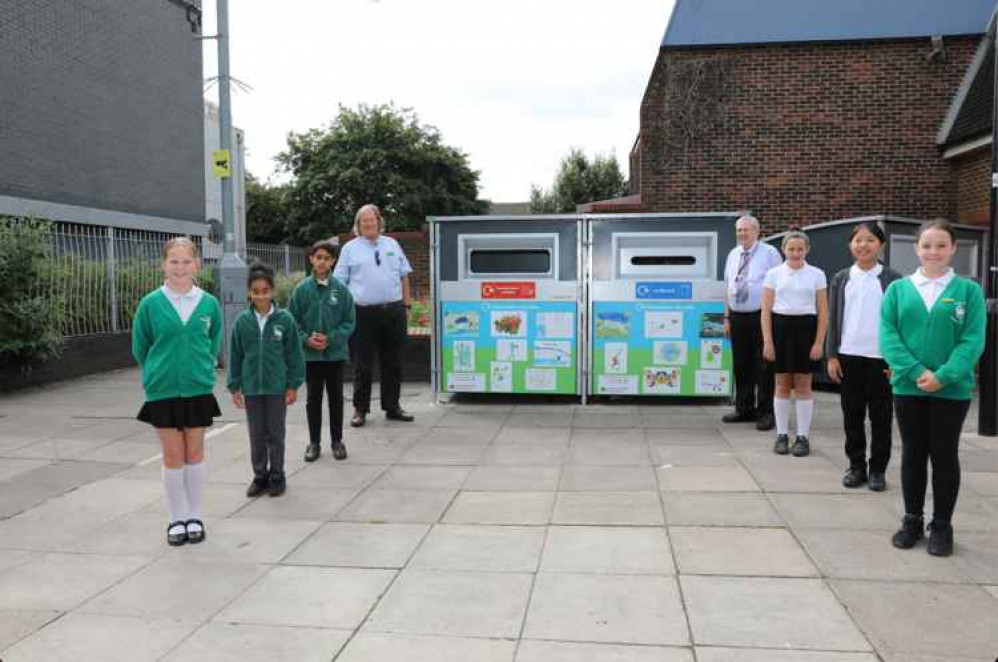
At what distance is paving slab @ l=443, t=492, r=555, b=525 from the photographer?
4.93m

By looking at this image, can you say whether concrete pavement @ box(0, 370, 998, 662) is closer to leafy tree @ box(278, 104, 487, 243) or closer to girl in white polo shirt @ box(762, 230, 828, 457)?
girl in white polo shirt @ box(762, 230, 828, 457)

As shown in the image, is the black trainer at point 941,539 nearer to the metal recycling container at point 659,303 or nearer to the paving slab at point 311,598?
the paving slab at point 311,598

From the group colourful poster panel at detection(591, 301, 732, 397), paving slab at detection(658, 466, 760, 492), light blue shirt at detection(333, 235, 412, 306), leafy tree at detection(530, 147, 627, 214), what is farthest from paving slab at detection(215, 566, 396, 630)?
leafy tree at detection(530, 147, 627, 214)

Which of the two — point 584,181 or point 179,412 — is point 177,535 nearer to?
point 179,412

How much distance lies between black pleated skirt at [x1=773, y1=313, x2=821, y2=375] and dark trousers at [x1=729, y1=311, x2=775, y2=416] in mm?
1047

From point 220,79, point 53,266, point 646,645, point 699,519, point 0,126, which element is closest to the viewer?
point 646,645

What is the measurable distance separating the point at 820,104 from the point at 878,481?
8841 millimetres

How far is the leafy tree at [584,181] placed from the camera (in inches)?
2007

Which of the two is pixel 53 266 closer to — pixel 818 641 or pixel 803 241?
pixel 803 241

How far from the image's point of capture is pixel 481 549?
4.40m

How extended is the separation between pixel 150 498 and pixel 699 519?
3520 millimetres

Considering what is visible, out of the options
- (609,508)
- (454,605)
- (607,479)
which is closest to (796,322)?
(607,479)

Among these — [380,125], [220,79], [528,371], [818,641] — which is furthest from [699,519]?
[380,125]

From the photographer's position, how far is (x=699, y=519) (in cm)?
486
